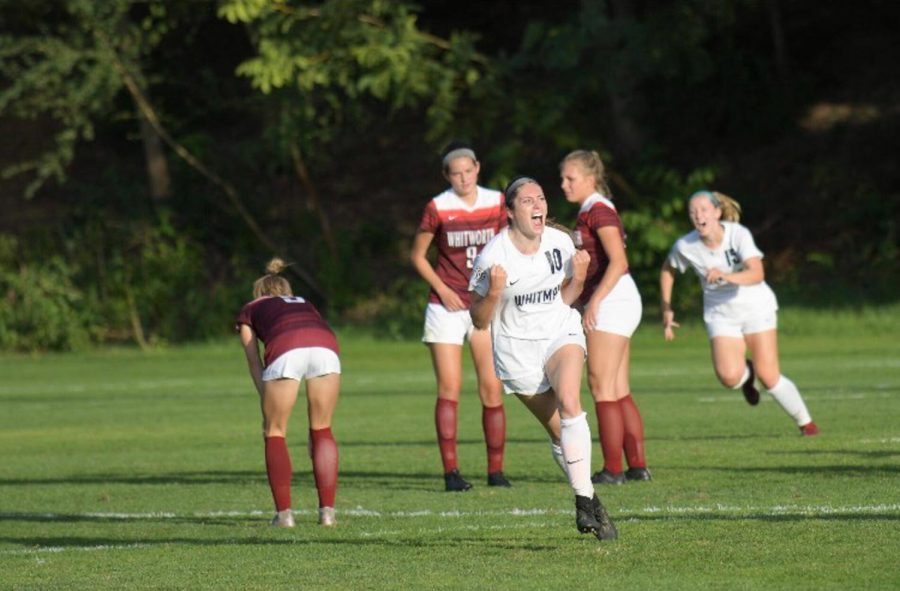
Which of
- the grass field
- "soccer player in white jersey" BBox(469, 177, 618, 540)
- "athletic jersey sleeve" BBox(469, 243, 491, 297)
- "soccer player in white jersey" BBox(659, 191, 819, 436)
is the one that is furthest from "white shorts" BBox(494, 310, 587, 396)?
"soccer player in white jersey" BBox(659, 191, 819, 436)

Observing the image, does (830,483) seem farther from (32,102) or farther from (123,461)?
(32,102)

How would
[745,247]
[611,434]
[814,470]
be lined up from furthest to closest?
[745,247], [814,470], [611,434]

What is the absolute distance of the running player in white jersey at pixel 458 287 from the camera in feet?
38.8

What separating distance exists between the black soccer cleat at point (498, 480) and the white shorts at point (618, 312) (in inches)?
45.0

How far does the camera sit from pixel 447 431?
476 inches

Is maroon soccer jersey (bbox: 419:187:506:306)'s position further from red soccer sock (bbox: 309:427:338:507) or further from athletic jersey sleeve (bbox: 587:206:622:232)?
red soccer sock (bbox: 309:427:338:507)

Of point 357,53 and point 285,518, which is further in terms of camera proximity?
point 357,53

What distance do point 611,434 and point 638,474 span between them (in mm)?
452

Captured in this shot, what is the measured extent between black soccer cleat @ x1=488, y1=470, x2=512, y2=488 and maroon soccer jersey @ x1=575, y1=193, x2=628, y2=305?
1232 millimetres

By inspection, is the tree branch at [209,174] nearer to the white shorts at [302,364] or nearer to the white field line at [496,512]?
the white field line at [496,512]

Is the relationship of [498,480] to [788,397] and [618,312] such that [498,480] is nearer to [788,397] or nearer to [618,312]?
[618,312]

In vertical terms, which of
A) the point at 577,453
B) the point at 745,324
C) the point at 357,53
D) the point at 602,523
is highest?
the point at 357,53

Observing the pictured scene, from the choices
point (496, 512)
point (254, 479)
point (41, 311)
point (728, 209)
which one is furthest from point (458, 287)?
point (41, 311)

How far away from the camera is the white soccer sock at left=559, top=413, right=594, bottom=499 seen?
8.73 m
